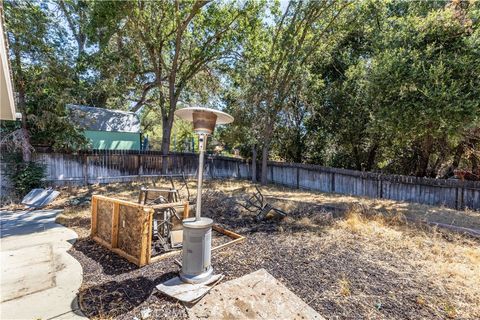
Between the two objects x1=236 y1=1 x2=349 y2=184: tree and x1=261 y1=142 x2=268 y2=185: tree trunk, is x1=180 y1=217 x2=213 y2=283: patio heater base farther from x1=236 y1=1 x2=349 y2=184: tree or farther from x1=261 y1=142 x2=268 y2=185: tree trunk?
x1=261 y1=142 x2=268 y2=185: tree trunk

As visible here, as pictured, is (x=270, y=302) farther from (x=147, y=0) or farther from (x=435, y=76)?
(x=147, y=0)

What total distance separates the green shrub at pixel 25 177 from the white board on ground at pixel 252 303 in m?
8.20

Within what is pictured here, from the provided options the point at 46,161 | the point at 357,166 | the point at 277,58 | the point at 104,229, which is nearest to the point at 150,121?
the point at 46,161

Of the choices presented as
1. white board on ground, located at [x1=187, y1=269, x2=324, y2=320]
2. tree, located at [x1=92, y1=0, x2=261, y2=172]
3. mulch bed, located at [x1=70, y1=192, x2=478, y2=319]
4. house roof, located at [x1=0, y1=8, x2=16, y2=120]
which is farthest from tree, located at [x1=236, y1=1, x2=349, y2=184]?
white board on ground, located at [x1=187, y1=269, x2=324, y2=320]

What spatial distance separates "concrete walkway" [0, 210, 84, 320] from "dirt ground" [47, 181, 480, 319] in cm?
18

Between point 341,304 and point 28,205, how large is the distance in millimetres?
8112

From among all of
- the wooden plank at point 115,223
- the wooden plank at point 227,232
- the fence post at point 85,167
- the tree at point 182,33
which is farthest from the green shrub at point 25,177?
the wooden plank at point 227,232

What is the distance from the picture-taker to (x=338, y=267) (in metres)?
3.32

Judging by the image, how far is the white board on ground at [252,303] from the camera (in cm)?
251

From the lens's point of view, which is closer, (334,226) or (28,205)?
(334,226)

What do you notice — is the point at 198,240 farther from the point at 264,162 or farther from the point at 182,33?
the point at 182,33

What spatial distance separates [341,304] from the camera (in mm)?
2621

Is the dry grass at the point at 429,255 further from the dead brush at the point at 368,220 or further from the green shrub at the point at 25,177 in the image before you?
the green shrub at the point at 25,177

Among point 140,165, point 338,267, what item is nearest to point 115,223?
point 338,267
